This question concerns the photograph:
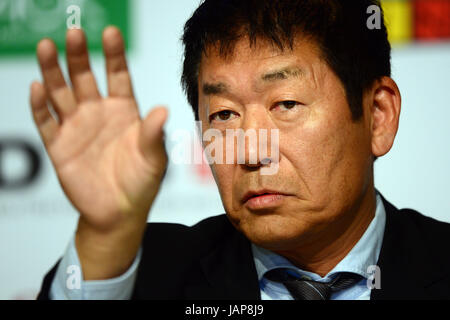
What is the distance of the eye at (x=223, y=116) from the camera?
136 centimetres

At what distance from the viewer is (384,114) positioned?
58.1 inches

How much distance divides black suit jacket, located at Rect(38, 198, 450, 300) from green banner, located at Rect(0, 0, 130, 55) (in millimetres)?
1312

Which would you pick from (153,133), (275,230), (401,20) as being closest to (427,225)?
(275,230)

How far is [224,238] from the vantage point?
5.41 ft

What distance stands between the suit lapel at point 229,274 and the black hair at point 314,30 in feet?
1.63

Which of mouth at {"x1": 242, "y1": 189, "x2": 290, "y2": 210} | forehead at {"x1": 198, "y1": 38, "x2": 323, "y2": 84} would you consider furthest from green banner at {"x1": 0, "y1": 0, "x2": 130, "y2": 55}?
mouth at {"x1": 242, "y1": 189, "x2": 290, "y2": 210}

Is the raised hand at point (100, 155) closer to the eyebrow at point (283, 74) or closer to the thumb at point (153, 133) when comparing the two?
the thumb at point (153, 133)

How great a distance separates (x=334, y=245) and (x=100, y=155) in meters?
0.68

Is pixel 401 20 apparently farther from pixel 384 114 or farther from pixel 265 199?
pixel 265 199

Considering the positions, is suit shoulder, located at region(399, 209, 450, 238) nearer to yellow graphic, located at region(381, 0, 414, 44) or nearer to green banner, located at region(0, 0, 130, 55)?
yellow graphic, located at region(381, 0, 414, 44)

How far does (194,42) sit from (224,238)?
59cm

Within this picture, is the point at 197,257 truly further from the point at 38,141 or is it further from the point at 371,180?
the point at 38,141
